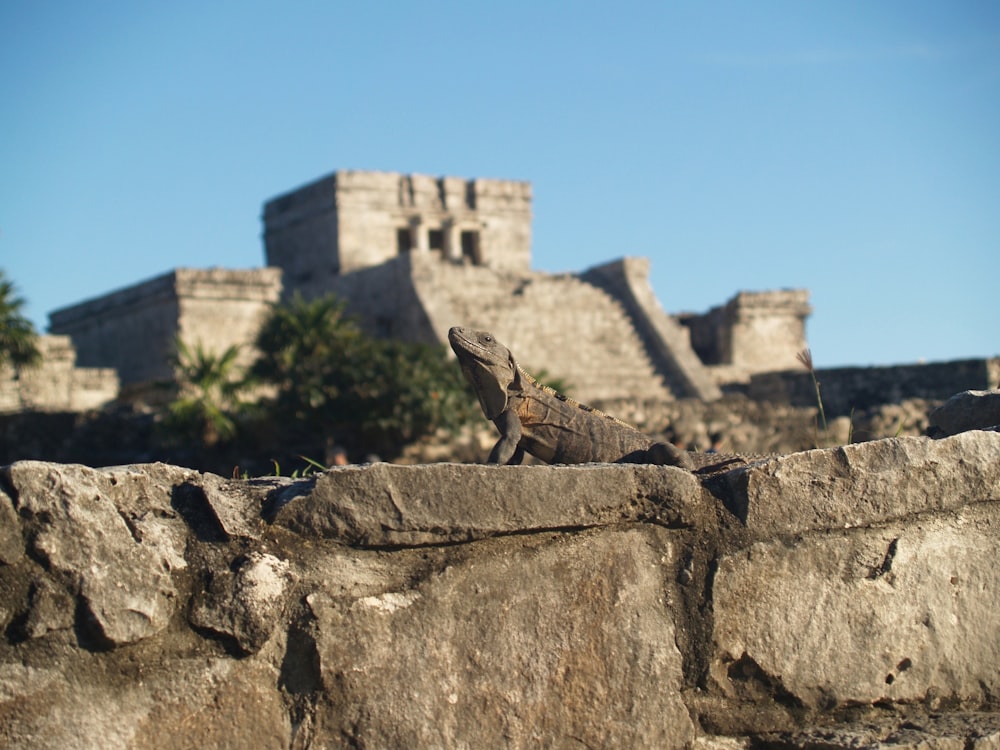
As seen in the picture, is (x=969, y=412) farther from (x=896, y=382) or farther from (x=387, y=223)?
(x=387, y=223)

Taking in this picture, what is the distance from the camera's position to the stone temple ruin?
26422 mm

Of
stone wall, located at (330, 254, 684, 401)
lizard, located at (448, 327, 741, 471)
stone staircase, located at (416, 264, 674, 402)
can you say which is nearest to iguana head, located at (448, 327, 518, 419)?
lizard, located at (448, 327, 741, 471)

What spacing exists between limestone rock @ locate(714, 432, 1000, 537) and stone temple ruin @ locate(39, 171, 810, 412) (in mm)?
19794

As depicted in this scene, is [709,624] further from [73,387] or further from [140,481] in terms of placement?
[73,387]

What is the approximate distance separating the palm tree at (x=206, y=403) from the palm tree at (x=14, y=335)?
2.25 meters

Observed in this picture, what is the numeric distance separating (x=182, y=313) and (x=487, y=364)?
23446 millimetres

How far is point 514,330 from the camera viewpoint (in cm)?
2677

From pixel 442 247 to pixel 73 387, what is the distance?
1203cm

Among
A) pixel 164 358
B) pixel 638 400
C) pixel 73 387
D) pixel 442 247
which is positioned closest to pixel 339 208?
pixel 442 247

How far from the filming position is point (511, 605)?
7.77 ft

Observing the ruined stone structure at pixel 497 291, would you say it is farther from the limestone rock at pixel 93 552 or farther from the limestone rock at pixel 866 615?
the limestone rock at pixel 93 552

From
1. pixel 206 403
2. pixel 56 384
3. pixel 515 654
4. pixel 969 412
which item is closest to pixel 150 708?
pixel 515 654

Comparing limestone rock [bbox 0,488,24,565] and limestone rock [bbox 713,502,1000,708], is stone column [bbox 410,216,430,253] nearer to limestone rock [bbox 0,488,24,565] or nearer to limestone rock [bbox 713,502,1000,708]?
limestone rock [bbox 713,502,1000,708]

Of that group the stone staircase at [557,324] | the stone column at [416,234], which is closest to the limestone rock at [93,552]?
the stone staircase at [557,324]
